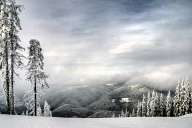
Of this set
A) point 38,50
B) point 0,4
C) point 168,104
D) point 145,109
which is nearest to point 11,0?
point 0,4

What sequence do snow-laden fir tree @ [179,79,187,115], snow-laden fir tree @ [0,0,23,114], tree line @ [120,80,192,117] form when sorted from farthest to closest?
tree line @ [120,80,192,117], snow-laden fir tree @ [179,79,187,115], snow-laden fir tree @ [0,0,23,114]

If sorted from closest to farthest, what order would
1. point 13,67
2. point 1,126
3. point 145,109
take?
point 1,126 < point 13,67 < point 145,109

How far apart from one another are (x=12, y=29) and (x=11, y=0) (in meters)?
3.41

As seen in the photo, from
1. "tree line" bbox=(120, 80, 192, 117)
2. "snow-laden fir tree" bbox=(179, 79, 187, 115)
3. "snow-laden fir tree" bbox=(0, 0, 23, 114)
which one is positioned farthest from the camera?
"tree line" bbox=(120, 80, 192, 117)

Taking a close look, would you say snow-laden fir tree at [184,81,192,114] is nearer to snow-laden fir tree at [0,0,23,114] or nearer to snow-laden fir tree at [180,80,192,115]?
snow-laden fir tree at [180,80,192,115]

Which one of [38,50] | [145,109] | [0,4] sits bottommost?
[145,109]

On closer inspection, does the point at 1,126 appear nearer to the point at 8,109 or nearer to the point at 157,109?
the point at 8,109

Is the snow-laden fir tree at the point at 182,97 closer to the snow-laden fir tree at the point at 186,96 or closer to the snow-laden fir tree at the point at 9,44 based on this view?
the snow-laden fir tree at the point at 186,96

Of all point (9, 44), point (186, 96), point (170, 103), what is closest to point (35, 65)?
point (9, 44)

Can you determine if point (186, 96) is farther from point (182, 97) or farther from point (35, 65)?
point (35, 65)

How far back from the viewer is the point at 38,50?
47.2 m

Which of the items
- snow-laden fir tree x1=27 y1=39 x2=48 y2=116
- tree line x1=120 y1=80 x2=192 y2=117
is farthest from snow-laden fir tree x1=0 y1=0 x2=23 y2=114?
tree line x1=120 y1=80 x2=192 y2=117

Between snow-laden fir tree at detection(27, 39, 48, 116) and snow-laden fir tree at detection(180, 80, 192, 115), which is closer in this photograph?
snow-laden fir tree at detection(27, 39, 48, 116)

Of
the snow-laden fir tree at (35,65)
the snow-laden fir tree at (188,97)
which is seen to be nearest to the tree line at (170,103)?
the snow-laden fir tree at (188,97)
